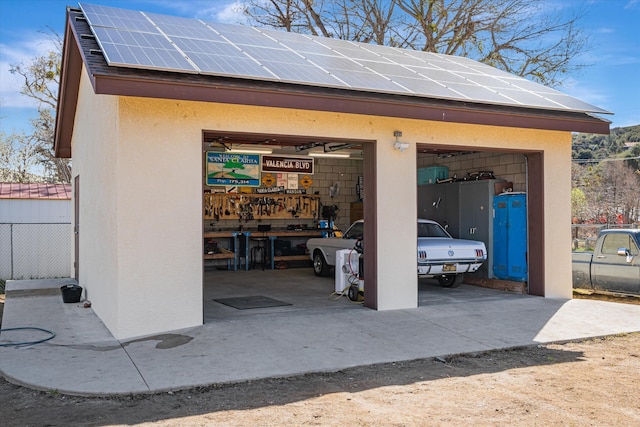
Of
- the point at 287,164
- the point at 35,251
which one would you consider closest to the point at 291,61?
the point at 287,164

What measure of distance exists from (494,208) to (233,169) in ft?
22.7

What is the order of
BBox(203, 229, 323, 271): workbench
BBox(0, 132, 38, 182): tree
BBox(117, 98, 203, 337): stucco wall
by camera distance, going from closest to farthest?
BBox(117, 98, 203, 337): stucco wall, BBox(203, 229, 323, 271): workbench, BBox(0, 132, 38, 182): tree

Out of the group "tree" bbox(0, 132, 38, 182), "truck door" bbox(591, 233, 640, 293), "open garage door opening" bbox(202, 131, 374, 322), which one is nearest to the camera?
"truck door" bbox(591, 233, 640, 293)

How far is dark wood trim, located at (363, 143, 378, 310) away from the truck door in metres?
5.63

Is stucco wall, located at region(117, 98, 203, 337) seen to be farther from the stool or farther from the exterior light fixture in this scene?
the stool

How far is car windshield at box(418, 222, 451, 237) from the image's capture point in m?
12.2

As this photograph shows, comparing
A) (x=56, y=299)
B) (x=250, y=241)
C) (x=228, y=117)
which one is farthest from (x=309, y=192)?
(x=228, y=117)

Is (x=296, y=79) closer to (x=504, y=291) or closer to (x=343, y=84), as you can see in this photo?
(x=343, y=84)

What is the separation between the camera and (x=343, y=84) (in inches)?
334

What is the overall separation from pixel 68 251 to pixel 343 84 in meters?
12.5

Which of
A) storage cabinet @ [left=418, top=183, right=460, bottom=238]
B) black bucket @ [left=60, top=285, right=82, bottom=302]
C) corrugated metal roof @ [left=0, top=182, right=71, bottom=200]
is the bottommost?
black bucket @ [left=60, top=285, right=82, bottom=302]

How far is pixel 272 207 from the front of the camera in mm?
17656

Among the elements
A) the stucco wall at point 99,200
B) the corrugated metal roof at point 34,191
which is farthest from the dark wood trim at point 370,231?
the corrugated metal roof at point 34,191

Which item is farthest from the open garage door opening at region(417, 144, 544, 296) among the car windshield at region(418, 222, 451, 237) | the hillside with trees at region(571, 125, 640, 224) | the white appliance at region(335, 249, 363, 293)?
the hillside with trees at region(571, 125, 640, 224)
